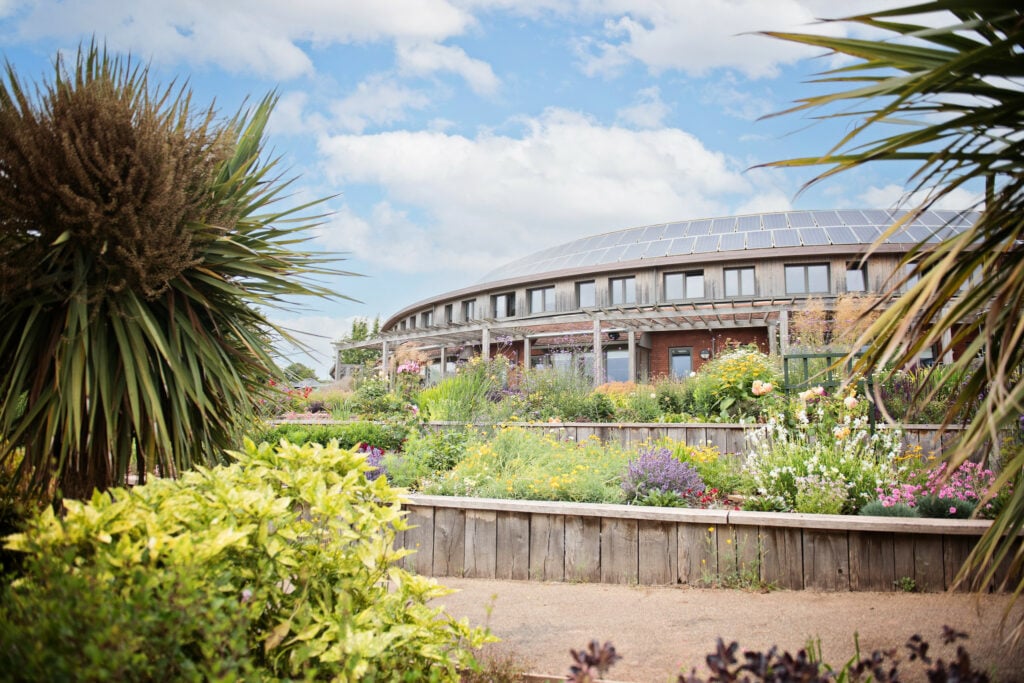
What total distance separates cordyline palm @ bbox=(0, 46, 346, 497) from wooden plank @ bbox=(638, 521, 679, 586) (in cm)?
290

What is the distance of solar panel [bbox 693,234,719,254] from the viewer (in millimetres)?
23375

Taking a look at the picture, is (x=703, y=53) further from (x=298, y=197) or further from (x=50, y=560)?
(x=50, y=560)

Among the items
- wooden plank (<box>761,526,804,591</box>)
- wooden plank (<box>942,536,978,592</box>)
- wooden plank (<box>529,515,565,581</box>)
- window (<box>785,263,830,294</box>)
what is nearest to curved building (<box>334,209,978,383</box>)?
window (<box>785,263,830,294</box>)

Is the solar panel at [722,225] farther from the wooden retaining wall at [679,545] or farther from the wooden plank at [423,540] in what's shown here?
the wooden plank at [423,540]

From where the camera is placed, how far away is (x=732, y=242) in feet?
77.4

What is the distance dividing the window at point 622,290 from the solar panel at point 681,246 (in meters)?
1.78

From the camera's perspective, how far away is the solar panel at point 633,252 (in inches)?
966

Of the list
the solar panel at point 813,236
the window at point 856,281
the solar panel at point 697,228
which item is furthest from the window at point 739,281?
the solar panel at point 697,228

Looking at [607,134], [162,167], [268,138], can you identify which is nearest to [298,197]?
[268,138]

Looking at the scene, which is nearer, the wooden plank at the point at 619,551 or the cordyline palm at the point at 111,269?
the cordyline palm at the point at 111,269

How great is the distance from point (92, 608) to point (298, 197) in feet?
7.60

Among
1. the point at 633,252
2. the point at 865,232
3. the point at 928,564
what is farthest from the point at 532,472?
the point at 865,232

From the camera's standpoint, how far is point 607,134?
42938 millimetres

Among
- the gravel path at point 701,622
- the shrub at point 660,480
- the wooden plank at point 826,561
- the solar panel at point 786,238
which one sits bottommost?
the gravel path at point 701,622
